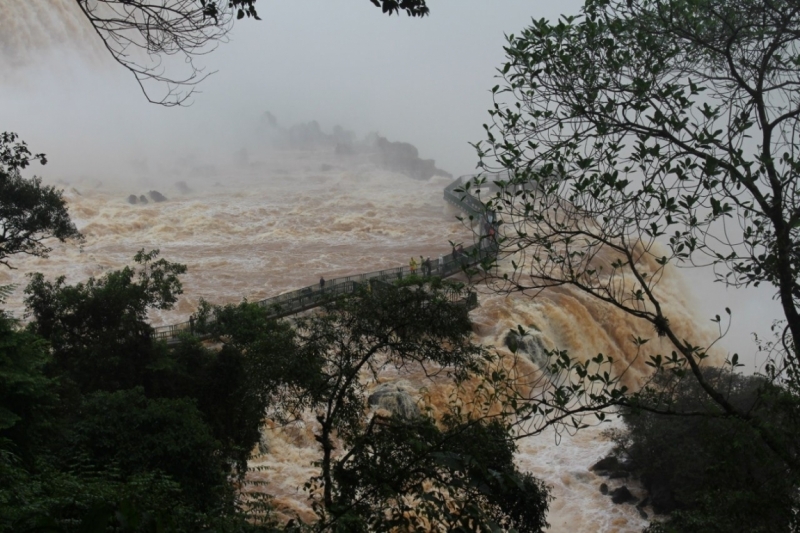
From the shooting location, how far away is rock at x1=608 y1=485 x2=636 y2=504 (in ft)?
44.0

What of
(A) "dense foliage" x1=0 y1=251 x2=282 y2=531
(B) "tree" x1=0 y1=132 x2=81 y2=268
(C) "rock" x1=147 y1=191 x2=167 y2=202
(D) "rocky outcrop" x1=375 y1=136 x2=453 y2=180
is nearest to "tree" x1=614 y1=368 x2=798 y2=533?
(A) "dense foliage" x1=0 y1=251 x2=282 y2=531

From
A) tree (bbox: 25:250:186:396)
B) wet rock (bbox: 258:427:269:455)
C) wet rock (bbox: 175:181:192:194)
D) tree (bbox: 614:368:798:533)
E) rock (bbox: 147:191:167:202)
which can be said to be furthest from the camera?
wet rock (bbox: 175:181:192:194)

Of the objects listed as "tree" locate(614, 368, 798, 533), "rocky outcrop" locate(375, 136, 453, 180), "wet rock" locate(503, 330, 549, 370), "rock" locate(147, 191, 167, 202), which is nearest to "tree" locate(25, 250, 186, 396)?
"tree" locate(614, 368, 798, 533)

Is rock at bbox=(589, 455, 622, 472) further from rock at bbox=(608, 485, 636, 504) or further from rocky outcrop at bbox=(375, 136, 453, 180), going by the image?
rocky outcrop at bbox=(375, 136, 453, 180)

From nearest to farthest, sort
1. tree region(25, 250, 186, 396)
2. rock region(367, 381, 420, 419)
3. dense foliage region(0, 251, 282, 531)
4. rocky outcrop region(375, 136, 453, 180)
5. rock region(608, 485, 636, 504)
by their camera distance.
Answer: dense foliage region(0, 251, 282, 531)
tree region(25, 250, 186, 396)
rock region(608, 485, 636, 504)
rock region(367, 381, 420, 419)
rocky outcrop region(375, 136, 453, 180)

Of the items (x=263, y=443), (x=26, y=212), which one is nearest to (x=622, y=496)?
(x=263, y=443)

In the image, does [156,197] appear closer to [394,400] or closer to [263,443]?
[263,443]

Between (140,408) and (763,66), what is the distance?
8.04 m

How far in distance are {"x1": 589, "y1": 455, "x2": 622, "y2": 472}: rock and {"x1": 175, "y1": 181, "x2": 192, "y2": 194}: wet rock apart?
3277cm

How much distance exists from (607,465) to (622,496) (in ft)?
3.24

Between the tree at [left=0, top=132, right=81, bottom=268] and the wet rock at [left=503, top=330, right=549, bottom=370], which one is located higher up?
the tree at [left=0, top=132, right=81, bottom=268]

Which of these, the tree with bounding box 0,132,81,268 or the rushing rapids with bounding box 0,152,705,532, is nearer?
the tree with bounding box 0,132,81,268

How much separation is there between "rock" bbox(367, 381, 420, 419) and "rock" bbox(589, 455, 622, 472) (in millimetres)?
3712

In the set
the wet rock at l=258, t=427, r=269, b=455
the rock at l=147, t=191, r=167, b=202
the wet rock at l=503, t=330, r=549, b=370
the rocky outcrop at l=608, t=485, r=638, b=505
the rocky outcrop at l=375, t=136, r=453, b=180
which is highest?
the rocky outcrop at l=375, t=136, r=453, b=180
